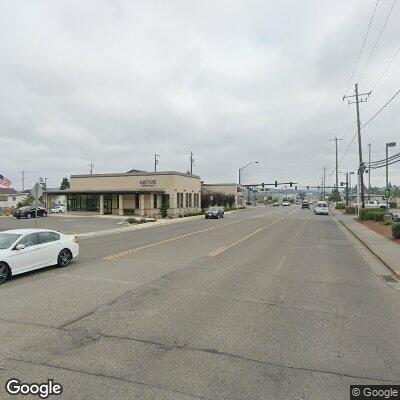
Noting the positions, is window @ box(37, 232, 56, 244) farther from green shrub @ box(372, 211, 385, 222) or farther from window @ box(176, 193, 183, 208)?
window @ box(176, 193, 183, 208)

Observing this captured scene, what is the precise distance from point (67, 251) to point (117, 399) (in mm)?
9087

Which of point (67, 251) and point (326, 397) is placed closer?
Result: point (326, 397)

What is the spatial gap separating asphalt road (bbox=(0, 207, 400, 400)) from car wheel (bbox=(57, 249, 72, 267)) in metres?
0.71

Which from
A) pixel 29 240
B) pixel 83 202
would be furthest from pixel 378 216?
pixel 83 202

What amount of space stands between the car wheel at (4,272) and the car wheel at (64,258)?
2.07 meters

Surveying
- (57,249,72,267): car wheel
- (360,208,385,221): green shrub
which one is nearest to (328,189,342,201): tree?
(360,208,385,221): green shrub

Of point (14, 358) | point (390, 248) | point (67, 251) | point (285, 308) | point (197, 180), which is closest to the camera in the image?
point (14, 358)

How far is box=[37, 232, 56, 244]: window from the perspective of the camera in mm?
11393

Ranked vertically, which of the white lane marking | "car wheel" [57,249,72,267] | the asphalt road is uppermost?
"car wheel" [57,249,72,267]

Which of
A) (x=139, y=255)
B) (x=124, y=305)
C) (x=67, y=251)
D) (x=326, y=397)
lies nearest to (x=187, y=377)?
(x=326, y=397)

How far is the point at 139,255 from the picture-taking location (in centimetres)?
1445

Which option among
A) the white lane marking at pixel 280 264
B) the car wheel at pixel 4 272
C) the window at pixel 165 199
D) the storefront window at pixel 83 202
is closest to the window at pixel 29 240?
the car wheel at pixel 4 272

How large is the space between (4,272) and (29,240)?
53.8 inches

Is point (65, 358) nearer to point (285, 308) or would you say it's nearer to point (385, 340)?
point (285, 308)
